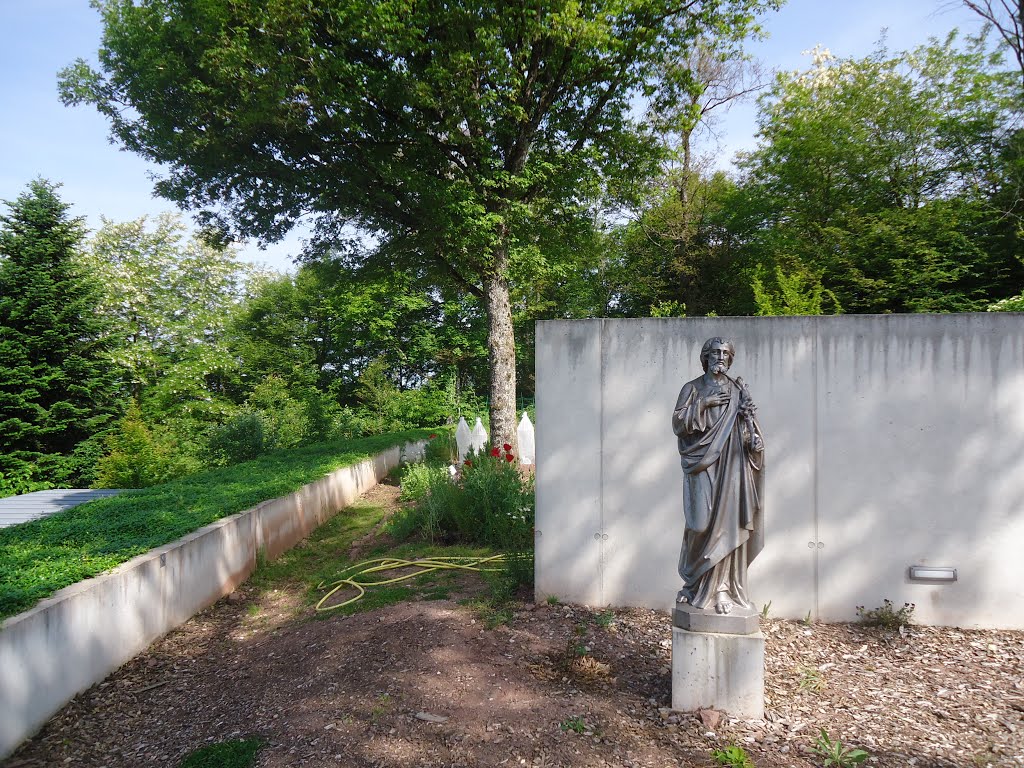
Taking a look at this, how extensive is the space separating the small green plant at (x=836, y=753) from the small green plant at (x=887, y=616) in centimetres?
209

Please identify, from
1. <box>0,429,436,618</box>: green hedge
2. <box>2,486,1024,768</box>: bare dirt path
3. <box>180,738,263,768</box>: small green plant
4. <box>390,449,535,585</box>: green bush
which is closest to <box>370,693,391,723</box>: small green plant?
<box>2,486,1024,768</box>: bare dirt path

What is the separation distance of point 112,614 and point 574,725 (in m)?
3.61

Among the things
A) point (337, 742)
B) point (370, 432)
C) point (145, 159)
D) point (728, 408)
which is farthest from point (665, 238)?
point (337, 742)

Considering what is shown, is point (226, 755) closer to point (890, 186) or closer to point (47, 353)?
point (47, 353)

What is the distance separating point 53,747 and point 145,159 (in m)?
11.6

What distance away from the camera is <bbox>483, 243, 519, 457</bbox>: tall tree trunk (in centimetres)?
1150

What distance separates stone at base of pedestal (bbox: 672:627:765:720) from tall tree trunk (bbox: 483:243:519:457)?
792 cm

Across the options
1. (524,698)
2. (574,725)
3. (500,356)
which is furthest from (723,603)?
(500,356)

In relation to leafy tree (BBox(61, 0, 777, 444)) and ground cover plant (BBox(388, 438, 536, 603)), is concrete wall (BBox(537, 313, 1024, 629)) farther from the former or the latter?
leafy tree (BBox(61, 0, 777, 444))

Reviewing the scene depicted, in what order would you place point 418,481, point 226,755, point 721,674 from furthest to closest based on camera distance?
point 418,481
point 721,674
point 226,755

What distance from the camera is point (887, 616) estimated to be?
197 inches

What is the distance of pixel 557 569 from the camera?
18.0 ft

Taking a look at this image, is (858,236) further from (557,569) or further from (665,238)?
(557,569)

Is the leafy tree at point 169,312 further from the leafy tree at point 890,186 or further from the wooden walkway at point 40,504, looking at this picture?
the leafy tree at point 890,186
